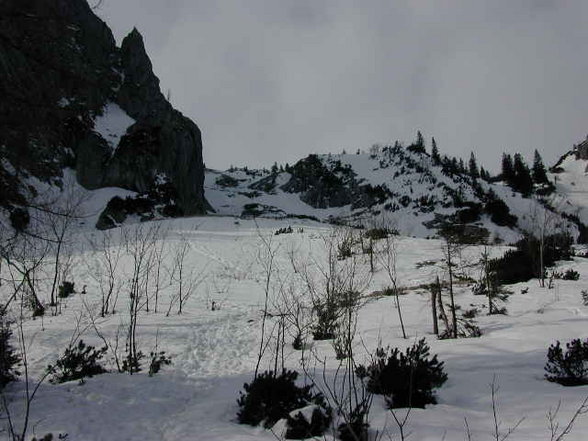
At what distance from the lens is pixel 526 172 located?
2867 inches

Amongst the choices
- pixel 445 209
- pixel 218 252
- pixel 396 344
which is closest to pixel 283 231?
pixel 218 252

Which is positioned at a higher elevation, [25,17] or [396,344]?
[25,17]

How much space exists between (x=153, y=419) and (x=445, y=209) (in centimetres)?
5808

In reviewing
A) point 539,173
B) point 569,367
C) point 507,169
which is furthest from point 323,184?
point 569,367

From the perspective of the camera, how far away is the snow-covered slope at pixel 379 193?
174 ft

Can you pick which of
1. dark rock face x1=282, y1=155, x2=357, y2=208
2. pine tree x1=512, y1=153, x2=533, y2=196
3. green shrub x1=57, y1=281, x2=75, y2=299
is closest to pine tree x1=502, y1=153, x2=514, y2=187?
pine tree x1=512, y1=153, x2=533, y2=196

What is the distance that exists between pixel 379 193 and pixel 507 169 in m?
28.9

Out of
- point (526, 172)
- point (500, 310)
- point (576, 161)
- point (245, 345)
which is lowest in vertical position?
point (245, 345)

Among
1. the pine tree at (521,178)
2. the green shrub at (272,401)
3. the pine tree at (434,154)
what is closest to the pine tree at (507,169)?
the pine tree at (521,178)

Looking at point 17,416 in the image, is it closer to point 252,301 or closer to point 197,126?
point 252,301

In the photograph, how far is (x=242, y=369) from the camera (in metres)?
7.06

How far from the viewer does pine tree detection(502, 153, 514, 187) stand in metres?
77.6

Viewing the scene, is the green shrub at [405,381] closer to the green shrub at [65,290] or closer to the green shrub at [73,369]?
the green shrub at [73,369]

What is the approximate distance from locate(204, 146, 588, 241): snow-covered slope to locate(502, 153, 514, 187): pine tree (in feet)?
14.2
